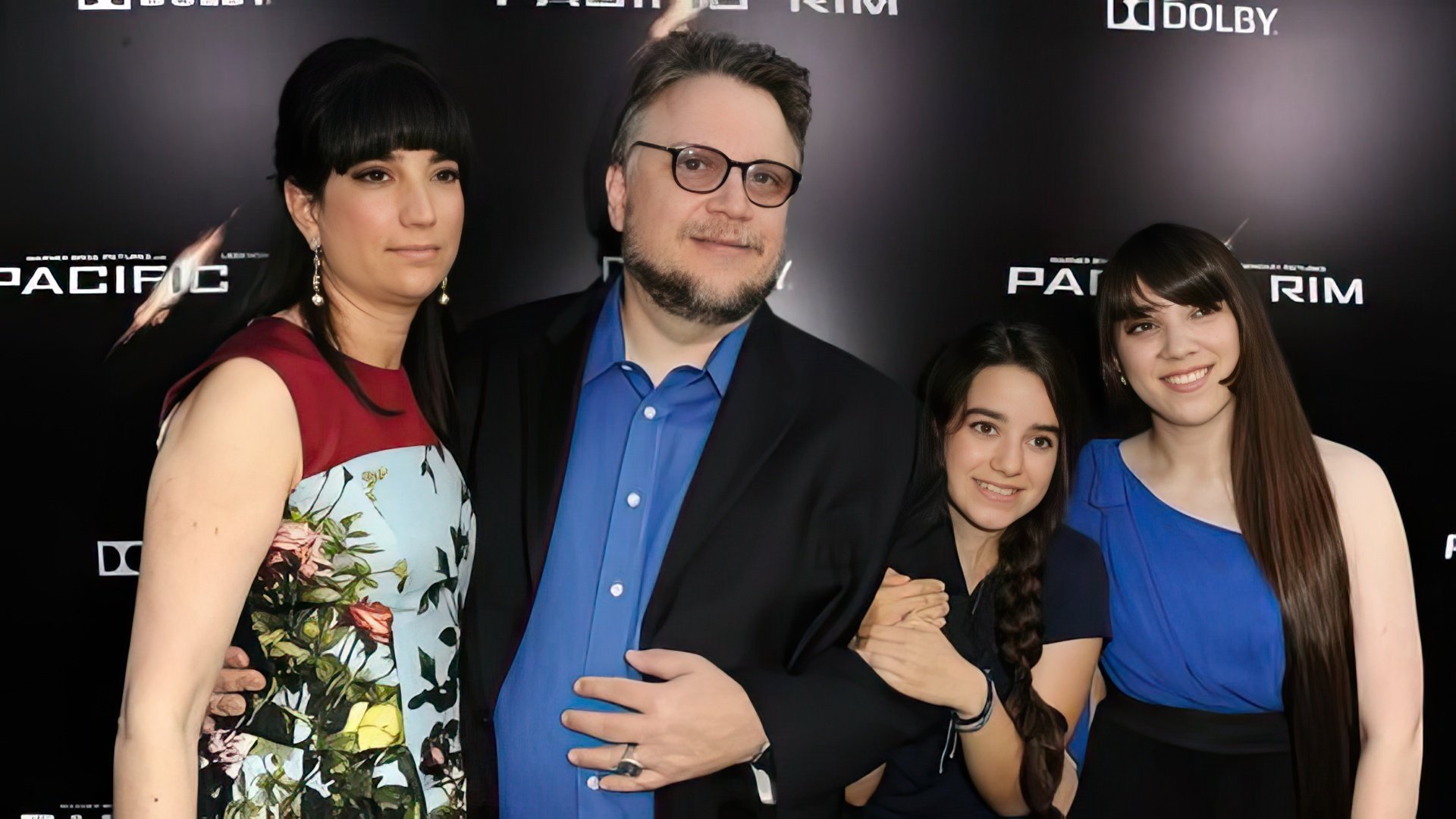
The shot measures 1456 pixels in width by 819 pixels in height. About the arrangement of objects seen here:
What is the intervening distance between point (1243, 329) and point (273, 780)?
2015 millimetres

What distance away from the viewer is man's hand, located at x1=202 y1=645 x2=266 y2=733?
1.77 m

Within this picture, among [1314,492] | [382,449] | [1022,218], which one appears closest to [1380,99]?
[1022,218]

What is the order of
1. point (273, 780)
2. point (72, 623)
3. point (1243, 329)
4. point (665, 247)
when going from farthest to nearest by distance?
point (72, 623)
point (1243, 329)
point (665, 247)
point (273, 780)

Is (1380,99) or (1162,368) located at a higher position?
(1380,99)

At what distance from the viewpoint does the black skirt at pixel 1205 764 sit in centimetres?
243

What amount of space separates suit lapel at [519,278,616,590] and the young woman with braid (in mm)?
750

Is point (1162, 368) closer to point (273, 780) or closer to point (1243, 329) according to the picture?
point (1243, 329)

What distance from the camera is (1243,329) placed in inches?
95.5

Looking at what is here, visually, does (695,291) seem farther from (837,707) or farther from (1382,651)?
(1382,651)

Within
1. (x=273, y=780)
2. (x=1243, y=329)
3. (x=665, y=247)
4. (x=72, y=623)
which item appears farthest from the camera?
(x=72, y=623)

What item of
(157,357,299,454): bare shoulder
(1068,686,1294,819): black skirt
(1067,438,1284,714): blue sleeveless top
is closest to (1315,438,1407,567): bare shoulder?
(1067,438,1284,714): blue sleeveless top

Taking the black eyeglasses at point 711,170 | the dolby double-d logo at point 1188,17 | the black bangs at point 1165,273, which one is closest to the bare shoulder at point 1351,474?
the black bangs at point 1165,273

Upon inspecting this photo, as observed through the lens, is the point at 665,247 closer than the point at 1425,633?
Yes

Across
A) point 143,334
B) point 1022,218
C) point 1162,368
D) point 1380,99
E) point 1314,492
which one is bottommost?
point 1314,492
